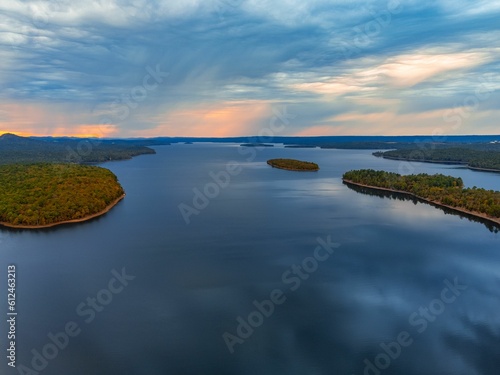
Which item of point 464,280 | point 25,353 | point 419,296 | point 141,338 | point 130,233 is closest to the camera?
point 25,353

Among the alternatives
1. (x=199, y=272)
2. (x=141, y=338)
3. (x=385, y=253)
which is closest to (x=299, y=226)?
(x=385, y=253)

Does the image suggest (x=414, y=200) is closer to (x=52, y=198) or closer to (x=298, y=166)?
(x=298, y=166)

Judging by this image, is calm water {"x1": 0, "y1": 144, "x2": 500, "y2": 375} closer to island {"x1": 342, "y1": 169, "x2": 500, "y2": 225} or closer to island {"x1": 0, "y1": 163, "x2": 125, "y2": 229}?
island {"x1": 0, "y1": 163, "x2": 125, "y2": 229}

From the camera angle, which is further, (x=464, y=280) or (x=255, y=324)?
(x=464, y=280)

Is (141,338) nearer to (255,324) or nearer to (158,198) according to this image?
(255,324)

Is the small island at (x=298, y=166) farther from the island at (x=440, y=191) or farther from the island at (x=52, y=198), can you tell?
the island at (x=52, y=198)

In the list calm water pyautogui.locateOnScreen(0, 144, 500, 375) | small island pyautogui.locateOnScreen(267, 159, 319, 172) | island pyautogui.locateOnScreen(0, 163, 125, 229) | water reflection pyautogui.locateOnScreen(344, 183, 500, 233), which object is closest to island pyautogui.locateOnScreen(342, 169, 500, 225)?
water reflection pyautogui.locateOnScreen(344, 183, 500, 233)

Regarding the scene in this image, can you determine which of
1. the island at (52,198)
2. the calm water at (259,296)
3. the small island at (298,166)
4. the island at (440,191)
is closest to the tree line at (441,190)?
the island at (440,191)
